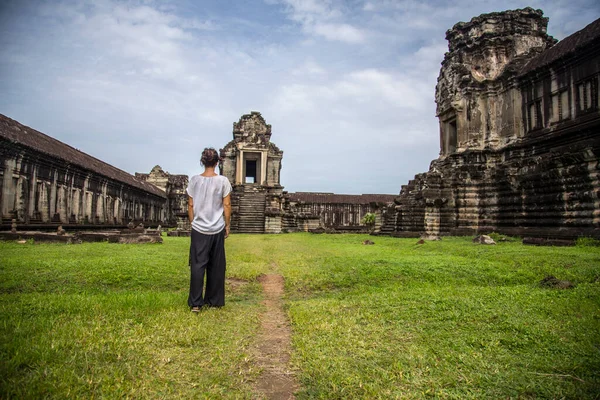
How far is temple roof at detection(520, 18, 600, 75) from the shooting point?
1345 centimetres

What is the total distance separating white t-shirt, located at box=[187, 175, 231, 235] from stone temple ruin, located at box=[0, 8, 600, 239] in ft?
33.5

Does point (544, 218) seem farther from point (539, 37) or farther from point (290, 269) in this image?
point (290, 269)

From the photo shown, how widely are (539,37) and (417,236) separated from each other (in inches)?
395

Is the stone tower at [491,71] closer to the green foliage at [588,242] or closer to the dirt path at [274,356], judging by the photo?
the green foliage at [588,242]

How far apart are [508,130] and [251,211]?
54.0ft

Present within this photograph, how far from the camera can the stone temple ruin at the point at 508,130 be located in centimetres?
1304

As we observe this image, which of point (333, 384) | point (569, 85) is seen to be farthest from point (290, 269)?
point (569, 85)

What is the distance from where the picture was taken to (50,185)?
61.1ft

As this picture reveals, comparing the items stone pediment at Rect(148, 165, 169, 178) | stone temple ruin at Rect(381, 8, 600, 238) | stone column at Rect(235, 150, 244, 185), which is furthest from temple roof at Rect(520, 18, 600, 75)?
stone pediment at Rect(148, 165, 169, 178)

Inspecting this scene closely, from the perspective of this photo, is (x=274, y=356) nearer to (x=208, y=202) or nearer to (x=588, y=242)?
(x=208, y=202)

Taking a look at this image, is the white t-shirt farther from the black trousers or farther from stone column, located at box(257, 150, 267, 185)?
stone column, located at box(257, 150, 267, 185)

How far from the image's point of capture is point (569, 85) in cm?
1420

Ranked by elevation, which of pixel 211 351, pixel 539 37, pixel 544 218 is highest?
pixel 539 37

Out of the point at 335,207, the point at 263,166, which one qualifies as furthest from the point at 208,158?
the point at 335,207
